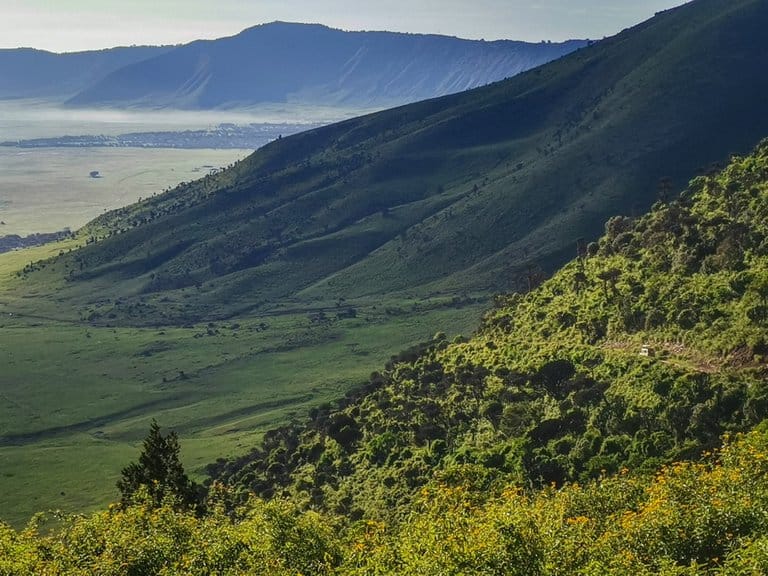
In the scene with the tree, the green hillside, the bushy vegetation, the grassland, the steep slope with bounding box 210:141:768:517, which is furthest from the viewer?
the grassland

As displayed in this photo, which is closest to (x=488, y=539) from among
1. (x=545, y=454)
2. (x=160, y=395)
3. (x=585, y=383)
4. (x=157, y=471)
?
(x=545, y=454)

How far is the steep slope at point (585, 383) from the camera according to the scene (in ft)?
220

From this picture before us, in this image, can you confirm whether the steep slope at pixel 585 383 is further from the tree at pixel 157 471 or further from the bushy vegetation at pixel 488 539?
the tree at pixel 157 471

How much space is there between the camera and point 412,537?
38.0 m

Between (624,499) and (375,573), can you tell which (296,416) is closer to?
(624,499)

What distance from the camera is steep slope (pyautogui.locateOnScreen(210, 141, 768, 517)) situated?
2638 inches

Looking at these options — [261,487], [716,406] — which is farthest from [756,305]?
[261,487]

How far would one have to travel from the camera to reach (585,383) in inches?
3127

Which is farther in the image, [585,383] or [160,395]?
[160,395]

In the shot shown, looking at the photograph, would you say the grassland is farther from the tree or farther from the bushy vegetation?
the bushy vegetation

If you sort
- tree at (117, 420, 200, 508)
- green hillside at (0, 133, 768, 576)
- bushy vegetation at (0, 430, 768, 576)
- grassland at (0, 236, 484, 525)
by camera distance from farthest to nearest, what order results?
1. grassland at (0, 236, 484, 525)
2. tree at (117, 420, 200, 508)
3. green hillside at (0, 133, 768, 576)
4. bushy vegetation at (0, 430, 768, 576)

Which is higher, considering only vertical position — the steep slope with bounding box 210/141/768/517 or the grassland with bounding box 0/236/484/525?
the steep slope with bounding box 210/141/768/517

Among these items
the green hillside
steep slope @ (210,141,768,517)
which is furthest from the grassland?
steep slope @ (210,141,768,517)

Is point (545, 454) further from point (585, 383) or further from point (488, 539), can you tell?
point (488, 539)
